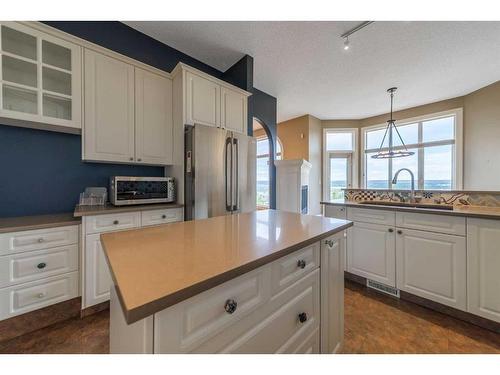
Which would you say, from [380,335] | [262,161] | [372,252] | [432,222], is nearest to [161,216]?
[380,335]

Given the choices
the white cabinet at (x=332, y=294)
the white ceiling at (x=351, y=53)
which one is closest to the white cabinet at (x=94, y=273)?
the white cabinet at (x=332, y=294)

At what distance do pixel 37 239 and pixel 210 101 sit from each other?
77.9 inches

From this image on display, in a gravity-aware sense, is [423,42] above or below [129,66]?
above

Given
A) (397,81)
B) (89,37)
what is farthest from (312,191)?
(89,37)

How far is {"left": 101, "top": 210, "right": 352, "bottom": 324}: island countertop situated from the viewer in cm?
48

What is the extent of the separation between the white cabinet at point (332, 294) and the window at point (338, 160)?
4.55m

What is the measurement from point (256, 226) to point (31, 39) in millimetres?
2355

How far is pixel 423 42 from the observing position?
7.88 feet

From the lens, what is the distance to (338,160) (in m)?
5.54

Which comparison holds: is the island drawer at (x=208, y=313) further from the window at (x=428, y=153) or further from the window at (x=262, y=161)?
the window at (x=428, y=153)

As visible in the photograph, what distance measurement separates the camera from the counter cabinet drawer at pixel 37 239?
1.39 metres

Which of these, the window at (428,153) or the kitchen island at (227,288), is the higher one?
the window at (428,153)

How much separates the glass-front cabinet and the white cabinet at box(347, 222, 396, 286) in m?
3.00

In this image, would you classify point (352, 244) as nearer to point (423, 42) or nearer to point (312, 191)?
point (423, 42)
